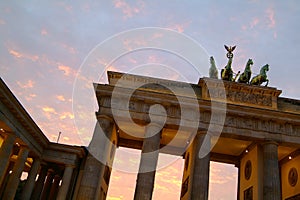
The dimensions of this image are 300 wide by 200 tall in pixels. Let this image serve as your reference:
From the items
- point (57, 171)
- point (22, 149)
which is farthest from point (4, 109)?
point (57, 171)

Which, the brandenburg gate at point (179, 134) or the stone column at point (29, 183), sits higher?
the brandenburg gate at point (179, 134)

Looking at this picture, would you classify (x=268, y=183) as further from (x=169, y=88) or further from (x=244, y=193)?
(x=169, y=88)

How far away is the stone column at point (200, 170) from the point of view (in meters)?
24.4

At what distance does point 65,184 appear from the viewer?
2798 centimetres

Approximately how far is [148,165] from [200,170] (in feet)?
14.5

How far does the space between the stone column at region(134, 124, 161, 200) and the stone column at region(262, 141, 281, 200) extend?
9.41m

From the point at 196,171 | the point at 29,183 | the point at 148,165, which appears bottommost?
the point at 29,183

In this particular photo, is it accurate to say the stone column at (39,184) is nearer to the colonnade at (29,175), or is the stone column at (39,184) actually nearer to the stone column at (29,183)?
the colonnade at (29,175)

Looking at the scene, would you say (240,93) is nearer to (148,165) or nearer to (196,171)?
(196,171)

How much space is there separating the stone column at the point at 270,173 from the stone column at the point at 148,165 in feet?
30.9

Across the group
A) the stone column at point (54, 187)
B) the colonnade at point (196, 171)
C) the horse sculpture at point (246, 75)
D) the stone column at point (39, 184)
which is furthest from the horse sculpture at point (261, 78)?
the stone column at point (54, 187)

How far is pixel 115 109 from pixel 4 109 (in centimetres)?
952

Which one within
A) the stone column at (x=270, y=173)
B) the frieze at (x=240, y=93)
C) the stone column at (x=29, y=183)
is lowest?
the stone column at (x=29, y=183)

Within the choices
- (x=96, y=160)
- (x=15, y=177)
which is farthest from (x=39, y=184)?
(x=96, y=160)
